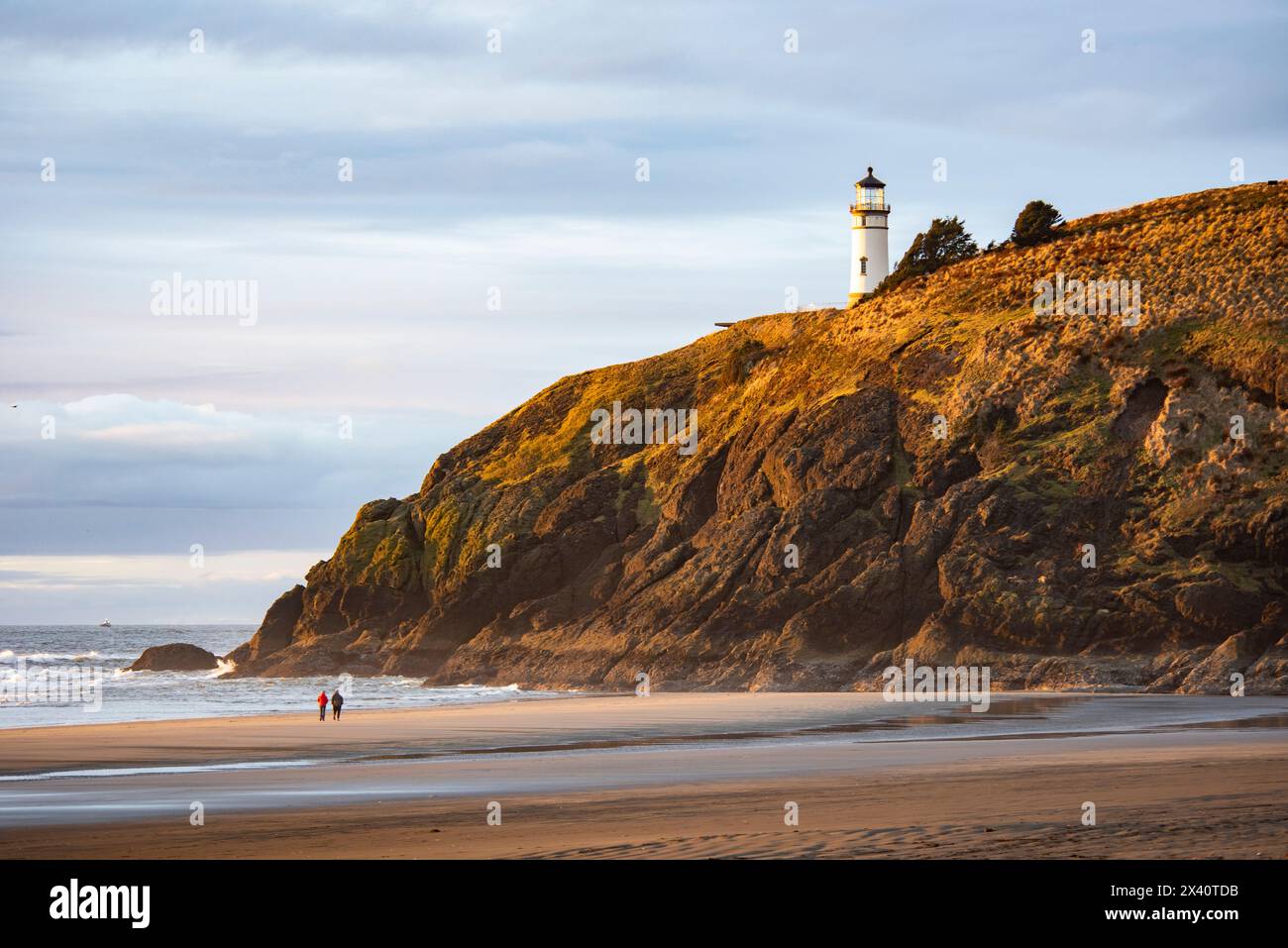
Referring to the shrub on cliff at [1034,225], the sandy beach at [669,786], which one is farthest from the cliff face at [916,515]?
the sandy beach at [669,786]

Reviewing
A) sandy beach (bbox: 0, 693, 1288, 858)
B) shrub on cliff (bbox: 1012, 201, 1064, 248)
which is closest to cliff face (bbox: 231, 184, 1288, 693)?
shrub on cliff (bbox: 1012, 201, 1064, 248)

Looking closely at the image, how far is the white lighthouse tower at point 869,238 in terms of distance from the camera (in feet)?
306

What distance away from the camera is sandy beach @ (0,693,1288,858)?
1648 cm

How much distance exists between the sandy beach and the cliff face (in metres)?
13.7

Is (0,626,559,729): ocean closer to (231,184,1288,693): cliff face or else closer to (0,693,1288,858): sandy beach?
(231,184,1288,693): cliff face

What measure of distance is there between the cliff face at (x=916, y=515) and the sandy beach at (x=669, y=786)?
45.0ft

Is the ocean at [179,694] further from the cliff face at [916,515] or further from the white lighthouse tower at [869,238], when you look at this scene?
the white lighthouse tower at [869,238]

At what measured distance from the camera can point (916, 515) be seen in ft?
201

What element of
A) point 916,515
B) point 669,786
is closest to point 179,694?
point 916,515

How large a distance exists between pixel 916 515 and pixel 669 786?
1566 inches

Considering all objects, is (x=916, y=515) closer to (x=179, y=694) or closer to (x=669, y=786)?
(x=179, y=694)
